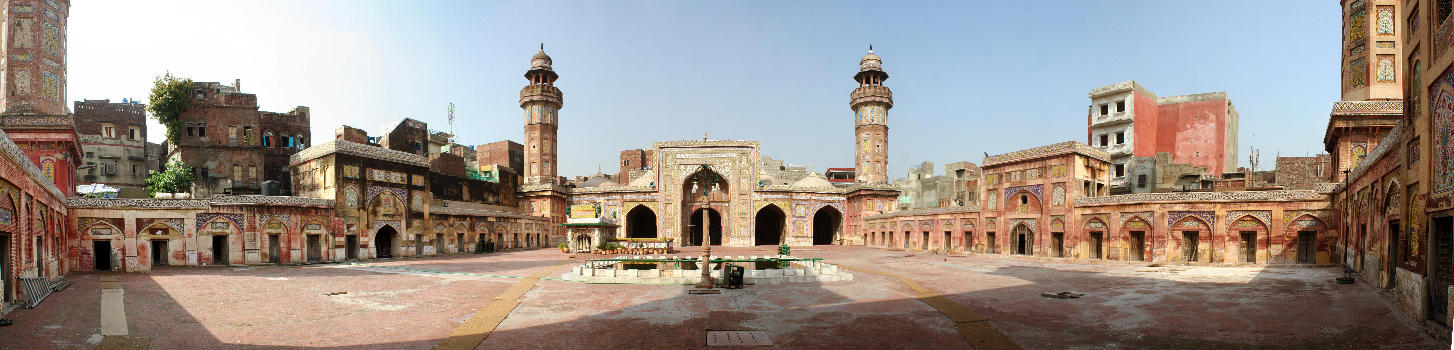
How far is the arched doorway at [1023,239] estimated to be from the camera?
31922mm

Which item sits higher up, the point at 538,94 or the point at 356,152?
the point at 538,94

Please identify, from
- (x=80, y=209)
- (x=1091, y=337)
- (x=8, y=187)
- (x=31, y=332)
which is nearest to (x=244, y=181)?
(x=80, y=209)

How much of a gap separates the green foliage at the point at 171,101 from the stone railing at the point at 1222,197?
4886cm

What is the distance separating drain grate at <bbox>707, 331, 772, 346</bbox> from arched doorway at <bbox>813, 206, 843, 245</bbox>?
3931 centimetres

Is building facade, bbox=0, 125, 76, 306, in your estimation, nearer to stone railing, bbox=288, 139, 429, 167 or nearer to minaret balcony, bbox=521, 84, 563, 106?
stone railing, bbox=288, 139, 429, 167

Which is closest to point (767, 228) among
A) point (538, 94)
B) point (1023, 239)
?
point (538, 94)

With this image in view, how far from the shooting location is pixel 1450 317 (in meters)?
8.64

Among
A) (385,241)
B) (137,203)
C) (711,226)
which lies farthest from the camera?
(711,226)

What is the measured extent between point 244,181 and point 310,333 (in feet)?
118

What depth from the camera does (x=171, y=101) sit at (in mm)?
35812

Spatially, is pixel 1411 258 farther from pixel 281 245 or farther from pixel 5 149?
pixel 281 245

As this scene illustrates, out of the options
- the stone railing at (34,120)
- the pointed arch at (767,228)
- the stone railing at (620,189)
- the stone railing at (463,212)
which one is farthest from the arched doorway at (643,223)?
the stone railing at (34,120)

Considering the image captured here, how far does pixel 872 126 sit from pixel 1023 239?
19.0 metres

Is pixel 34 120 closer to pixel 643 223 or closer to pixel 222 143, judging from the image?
pixel 222 143
